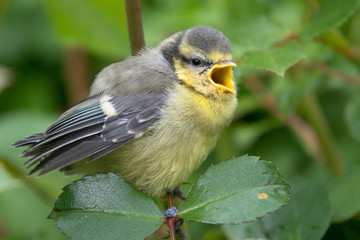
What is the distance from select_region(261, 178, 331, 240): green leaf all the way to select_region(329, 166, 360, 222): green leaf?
69mm

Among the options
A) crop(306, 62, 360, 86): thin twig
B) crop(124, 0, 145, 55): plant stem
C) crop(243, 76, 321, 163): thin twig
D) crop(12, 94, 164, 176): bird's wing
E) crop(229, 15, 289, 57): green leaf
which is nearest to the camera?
crop(124, 0, 145, 55): plant stem

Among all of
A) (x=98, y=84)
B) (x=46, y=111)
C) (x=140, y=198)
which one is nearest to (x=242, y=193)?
(x=140, y=198)

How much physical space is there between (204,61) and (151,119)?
245mm

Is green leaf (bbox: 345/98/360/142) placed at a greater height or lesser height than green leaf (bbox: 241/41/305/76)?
lesser

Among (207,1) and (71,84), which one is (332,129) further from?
(71,84)

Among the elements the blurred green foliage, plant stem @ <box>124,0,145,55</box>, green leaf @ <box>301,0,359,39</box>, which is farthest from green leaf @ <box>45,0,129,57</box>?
green leaf @ <box>301,0,359,39</box>

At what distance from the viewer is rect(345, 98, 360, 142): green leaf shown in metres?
1.44

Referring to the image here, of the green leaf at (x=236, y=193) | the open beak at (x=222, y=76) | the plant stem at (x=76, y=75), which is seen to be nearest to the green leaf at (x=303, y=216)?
the green leaf at (x=236, y=193)

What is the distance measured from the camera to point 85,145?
50.9 inches

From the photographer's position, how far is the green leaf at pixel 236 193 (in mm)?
946

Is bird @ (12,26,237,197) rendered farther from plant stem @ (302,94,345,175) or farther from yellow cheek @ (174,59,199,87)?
plant stem @ (302,94,345,175)

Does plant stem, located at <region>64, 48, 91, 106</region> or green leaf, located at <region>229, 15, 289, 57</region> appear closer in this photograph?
green leaf, located at <region>229, 15, 289, 57</region>

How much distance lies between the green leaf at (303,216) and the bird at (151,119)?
266 mm

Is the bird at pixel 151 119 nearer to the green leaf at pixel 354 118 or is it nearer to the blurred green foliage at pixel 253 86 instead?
the blurred green foliage at pixel 253 86
